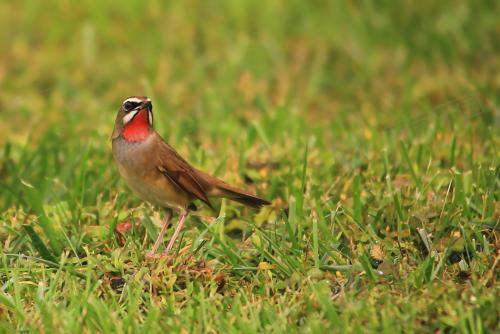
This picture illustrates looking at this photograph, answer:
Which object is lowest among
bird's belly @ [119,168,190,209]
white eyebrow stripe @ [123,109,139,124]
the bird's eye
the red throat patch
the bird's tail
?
the bird's tail

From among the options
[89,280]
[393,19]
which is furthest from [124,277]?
[393,19]

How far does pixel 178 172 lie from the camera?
542cm

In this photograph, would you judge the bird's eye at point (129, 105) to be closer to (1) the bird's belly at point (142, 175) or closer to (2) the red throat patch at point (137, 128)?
(2) the red throat patch at point (137, 128)

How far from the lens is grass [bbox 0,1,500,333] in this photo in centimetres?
453

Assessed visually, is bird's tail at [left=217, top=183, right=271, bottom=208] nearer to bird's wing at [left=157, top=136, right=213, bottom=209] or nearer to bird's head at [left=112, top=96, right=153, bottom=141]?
bird's wing at [left=157, top=136, right=213, bottom=209]

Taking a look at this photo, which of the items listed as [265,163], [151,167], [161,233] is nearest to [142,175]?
[151,167]

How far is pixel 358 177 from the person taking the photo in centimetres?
586

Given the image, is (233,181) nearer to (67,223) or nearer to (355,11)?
(67,223)

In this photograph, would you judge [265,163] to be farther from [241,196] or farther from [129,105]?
[129,105]

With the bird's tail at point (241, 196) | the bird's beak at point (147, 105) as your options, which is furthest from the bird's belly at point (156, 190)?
the bird's beak at point (147, 105)

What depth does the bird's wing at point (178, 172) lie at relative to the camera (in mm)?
5387

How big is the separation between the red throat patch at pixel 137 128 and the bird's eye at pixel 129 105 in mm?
49

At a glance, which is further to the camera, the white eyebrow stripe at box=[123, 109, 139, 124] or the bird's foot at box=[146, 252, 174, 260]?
the white eyebrow stripe at box=[123, 109, 139, 124]

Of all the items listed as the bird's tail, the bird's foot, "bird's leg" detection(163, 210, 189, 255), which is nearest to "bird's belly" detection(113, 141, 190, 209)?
"bird's leg" detection(163, 210, 189, 255)
